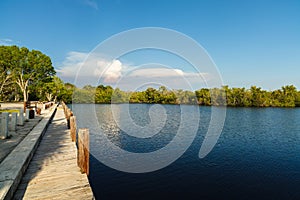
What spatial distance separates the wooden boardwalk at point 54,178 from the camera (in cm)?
499

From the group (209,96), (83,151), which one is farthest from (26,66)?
(209,96)

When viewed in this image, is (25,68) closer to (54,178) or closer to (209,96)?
(54,178)

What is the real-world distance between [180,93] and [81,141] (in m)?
111

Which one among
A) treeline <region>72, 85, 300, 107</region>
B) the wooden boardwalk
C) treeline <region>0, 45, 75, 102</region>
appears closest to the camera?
the wooden boardwalk

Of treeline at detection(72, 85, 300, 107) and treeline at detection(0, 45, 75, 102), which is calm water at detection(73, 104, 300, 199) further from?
treeline at detection(72, 85, 300, 107)

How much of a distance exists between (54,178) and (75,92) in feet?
366

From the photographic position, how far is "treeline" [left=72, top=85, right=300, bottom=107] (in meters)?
96.6

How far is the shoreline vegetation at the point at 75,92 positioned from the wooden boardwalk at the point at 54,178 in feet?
142

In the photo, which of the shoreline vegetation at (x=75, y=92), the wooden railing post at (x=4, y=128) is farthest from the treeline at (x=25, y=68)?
the wooden railing post at (x=4, y=128)

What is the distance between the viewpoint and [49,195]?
492 centimetres

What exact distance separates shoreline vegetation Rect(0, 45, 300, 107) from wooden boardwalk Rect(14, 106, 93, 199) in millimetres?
43174

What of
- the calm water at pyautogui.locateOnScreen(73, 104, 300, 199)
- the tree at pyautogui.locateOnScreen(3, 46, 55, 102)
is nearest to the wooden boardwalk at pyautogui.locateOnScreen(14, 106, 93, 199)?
the calm water at pyautogui.locateOnScreen(73, 104, 300, 199)

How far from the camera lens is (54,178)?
5.90 meters

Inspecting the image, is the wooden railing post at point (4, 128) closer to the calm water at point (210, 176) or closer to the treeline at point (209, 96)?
the calm water at point (210, 176)
